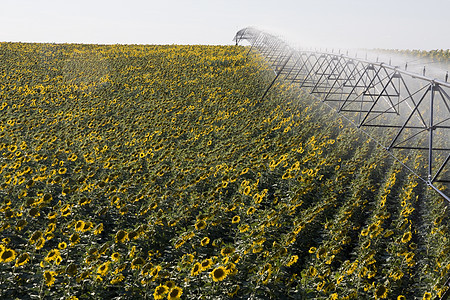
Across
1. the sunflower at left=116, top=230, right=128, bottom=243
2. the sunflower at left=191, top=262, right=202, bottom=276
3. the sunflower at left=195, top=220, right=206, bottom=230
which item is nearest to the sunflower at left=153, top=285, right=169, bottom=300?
the sunflower at left=191, top=262, right=202, bottom=276

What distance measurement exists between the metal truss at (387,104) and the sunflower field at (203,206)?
0.94 meters

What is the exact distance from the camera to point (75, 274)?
4859 millimetres

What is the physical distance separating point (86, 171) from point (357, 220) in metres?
6.58

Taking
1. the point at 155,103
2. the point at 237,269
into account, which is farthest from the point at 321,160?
the point at 155,103

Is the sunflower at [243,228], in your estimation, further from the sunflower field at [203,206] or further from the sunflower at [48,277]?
the sunflower at [48,277]

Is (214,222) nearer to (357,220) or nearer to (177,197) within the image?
(177,197)

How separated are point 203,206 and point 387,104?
19.8 metres

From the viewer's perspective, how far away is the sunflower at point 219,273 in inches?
186

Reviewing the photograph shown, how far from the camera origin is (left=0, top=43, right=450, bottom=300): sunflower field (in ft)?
16.8

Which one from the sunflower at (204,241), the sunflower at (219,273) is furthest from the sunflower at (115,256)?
the sunflower at (219,273)

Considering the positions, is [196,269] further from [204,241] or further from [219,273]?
[204,241]

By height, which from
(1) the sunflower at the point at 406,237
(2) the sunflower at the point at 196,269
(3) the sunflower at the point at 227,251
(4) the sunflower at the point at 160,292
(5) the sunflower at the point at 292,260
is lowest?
(4) the sunflower at the point at 160,292

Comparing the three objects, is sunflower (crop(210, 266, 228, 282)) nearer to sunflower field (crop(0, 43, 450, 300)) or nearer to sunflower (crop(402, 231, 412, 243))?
sunflower field (crop(0, 43, 450, 300))

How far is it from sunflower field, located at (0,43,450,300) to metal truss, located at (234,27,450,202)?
94cm
